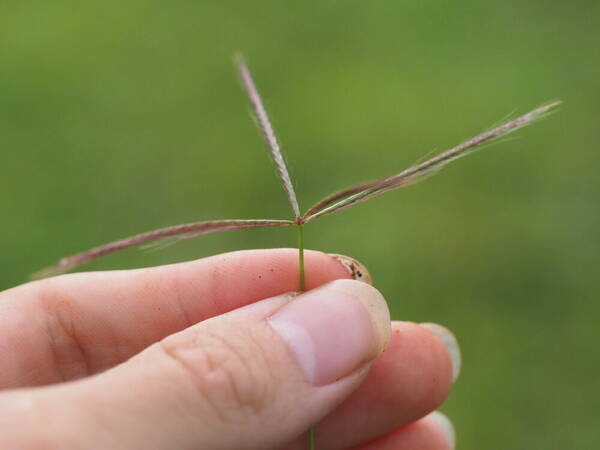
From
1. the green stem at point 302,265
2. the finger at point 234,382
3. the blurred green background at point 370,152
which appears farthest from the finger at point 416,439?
the blurred green background at point 370,152

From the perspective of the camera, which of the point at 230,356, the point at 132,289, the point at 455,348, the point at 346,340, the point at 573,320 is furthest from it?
the point at 573,320

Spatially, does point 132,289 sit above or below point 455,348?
above

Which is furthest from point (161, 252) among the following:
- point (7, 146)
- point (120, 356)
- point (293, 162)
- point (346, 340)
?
point (346, 340)

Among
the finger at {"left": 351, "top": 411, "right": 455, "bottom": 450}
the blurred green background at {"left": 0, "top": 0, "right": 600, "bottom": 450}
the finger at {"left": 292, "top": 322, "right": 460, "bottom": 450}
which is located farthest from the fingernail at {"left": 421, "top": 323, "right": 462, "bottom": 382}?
the blurred green background at {"left": 0, "top": 0, "right": 600, "bottom": 450}

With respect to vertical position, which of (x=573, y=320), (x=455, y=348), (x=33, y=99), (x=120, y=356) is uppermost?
(x=33, y=99)

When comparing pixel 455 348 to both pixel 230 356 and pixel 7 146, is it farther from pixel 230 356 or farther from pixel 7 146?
pixel 7 146

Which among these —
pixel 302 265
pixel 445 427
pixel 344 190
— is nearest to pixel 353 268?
pixel 302 265

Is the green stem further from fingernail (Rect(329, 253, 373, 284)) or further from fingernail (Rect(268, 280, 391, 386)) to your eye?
fingernail (Rect(329, 253, 373, 284))

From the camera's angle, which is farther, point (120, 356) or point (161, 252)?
point (161, 252)
